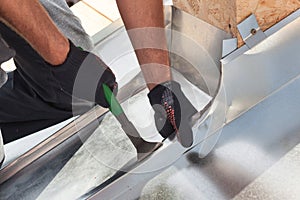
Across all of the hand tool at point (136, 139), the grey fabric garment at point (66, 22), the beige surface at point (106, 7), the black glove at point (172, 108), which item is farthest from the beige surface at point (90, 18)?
the black glove at point (172, 108)

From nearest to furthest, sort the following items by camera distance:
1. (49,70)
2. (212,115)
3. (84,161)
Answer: (49,70), (212,115), (84,161)

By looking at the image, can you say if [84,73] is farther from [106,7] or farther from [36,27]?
[106,7]

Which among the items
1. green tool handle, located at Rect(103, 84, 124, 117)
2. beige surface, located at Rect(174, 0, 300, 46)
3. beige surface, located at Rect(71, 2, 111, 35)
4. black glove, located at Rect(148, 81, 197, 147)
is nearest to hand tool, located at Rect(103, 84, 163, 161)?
green tool handle, located at Rect(103, 84, 124, 117)

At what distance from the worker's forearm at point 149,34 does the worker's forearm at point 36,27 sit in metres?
0.16

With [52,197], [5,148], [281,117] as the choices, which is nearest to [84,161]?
[52,197]

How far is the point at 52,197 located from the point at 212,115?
49cm

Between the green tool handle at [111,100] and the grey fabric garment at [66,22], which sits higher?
the grey fabric garment at [66,22]

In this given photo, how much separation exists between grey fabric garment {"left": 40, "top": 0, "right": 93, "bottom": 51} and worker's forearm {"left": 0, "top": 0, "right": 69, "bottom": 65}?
199mm

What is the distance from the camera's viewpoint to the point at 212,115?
123cm

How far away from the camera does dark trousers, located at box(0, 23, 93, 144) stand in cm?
119

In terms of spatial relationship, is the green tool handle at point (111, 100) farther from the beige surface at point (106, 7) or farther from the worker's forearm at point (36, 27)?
the beige surface at point (106, 7)

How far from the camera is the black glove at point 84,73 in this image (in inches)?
41.3

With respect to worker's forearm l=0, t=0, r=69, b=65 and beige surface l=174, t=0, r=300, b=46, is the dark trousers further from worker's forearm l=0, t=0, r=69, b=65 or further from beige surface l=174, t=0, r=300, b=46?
beige surface l=174, t=0, r=300, b=46

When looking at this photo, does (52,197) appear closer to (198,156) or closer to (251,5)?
(198,156)
